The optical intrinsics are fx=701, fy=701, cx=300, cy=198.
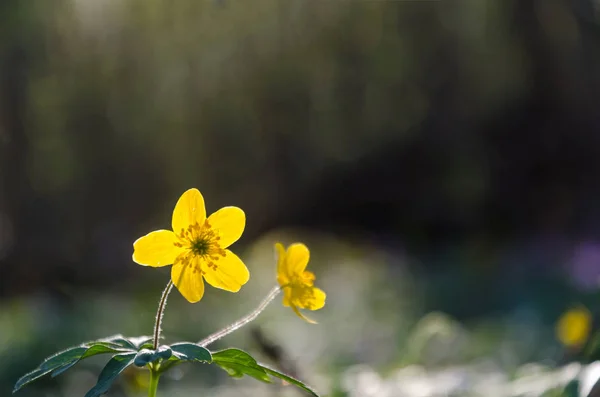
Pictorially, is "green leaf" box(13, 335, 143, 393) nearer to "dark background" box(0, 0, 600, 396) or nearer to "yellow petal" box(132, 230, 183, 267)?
"yellow petal" box(132, 230, 183, 267)

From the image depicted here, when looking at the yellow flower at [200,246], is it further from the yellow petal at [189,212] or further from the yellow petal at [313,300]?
the yellow petal at [313,300]

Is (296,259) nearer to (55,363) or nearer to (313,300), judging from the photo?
(313,300)

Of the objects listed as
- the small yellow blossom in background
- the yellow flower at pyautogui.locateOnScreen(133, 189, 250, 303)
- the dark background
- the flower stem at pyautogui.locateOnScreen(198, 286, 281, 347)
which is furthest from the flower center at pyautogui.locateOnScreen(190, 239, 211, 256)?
the dark background

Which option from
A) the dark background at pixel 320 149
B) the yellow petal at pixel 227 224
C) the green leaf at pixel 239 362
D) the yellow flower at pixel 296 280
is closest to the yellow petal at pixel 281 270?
the yellow flower at pixel 296 280

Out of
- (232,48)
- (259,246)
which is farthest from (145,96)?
(259,246)

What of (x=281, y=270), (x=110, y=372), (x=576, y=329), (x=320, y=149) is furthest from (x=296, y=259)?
(x=320, y=149)

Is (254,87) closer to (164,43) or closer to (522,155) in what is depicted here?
(164,43)
